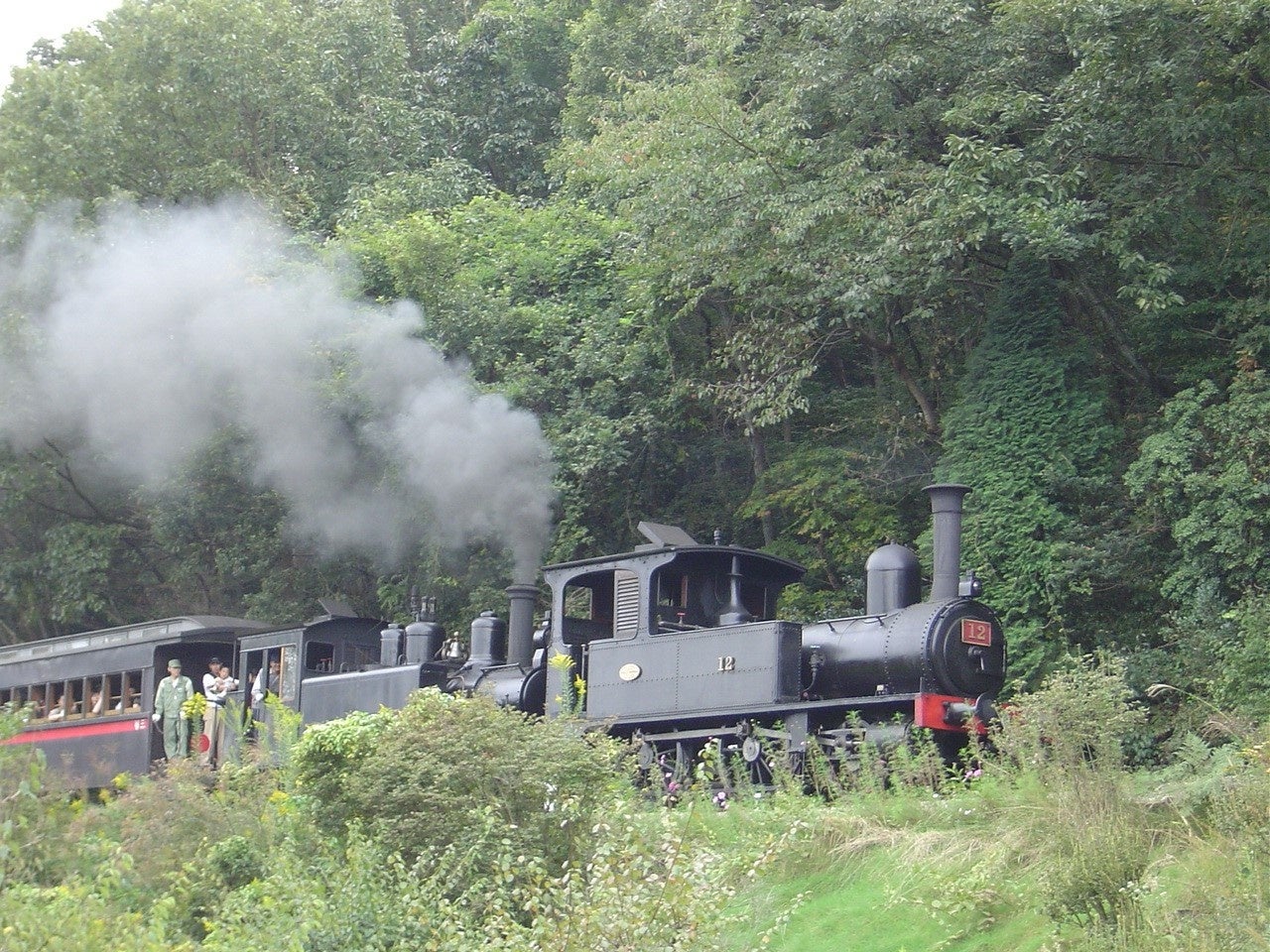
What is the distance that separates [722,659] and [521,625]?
3.83m

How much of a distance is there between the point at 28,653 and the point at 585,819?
16.1 m

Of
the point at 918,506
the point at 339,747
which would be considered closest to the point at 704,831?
the point at 339,747

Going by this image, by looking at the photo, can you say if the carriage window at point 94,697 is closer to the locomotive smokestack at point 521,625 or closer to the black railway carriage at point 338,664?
the black railway carriage at point 338,664

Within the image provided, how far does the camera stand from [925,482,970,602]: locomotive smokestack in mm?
14180

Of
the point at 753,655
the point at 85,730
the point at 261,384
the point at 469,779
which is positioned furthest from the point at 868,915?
the point at 261,384

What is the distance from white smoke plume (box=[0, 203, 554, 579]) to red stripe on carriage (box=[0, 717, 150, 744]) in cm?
529

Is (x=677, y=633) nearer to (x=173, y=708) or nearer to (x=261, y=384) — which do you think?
(x=173, y=708)

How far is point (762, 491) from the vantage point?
2306 centimetres

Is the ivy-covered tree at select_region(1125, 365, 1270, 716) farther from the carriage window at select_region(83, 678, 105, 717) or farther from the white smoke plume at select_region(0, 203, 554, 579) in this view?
the carriage window at select_region(83, 678, 105, 717)

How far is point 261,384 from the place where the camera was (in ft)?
82.0

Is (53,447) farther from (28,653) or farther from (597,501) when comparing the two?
(597,501)

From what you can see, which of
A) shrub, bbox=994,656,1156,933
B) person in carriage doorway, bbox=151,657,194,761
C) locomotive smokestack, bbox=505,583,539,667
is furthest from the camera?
person in carriage doorway, bbox=151,657,194,761

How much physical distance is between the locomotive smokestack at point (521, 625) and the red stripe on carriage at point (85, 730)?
208 inches

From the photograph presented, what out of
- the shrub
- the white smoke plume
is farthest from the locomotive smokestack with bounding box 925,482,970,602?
the white smoke plume
